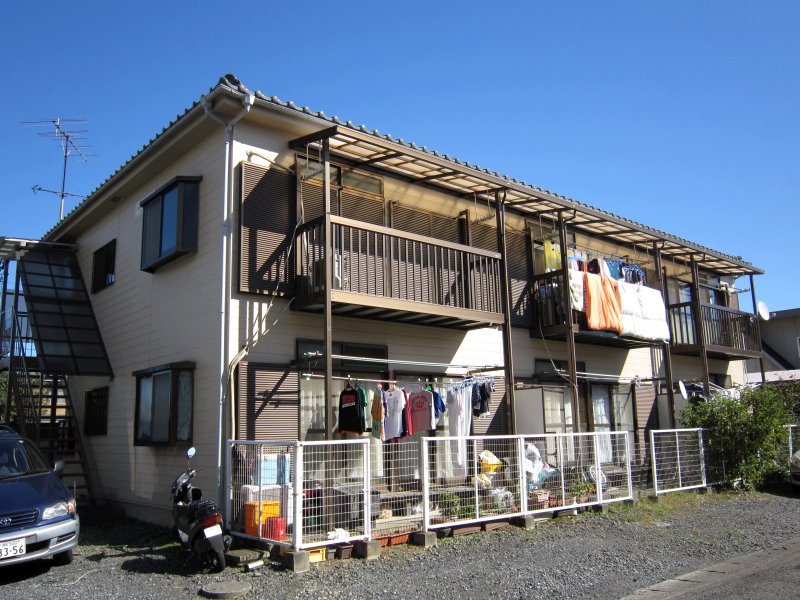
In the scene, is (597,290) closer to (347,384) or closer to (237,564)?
(347,384)

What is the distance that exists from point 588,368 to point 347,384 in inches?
256

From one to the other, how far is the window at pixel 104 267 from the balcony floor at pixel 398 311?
533 centimetres

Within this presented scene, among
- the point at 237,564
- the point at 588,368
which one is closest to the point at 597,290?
the point at 588,368

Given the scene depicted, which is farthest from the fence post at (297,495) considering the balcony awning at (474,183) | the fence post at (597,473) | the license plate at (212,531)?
the fence post at (597,473)

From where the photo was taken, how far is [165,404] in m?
10.6

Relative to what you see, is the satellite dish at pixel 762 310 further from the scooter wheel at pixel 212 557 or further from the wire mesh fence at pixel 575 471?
the scooter wheel at pixel 212 557

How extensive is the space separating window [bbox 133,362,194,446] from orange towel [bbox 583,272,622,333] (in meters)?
7.40

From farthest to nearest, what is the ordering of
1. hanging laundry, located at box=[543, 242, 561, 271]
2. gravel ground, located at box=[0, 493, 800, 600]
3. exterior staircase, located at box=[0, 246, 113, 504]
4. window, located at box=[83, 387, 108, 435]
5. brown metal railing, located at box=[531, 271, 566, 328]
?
hanging laundry, located at box=[543, 242, 561, 271]
brown metal railing, located at box=[531, 271, 566, 328]
window, located at box=[83, 387, 108, 435]
exterior staircase, located at box=[0, 246, 113, 504]
gravel ground, located at box=[0, 493, 800, 600]

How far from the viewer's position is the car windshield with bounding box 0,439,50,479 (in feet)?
27.6

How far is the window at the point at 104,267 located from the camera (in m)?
13.6

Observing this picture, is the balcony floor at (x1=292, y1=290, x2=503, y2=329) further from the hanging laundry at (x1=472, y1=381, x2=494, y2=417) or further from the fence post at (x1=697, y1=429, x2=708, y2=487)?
the fence post at (x1=697, y1=429, x2=708, y2=487)

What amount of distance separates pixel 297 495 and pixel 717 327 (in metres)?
13.5

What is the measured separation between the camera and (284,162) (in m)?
10.8

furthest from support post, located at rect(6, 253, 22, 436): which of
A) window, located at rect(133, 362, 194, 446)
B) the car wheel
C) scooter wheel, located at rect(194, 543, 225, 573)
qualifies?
scooter wheel, located at rect(194, 543, 225, 573)
